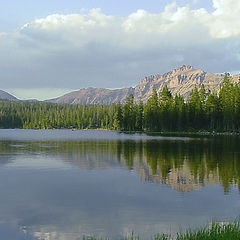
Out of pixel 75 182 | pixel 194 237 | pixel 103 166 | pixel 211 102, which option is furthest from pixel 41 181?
pixel 211 102

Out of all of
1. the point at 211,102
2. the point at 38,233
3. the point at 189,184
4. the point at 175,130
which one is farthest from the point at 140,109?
the point at 38,233

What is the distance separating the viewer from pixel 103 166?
111 feet

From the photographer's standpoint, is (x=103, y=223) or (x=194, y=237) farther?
(x=103, y=223)

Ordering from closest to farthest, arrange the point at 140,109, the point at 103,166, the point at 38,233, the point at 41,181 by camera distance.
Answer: the point at 38,233
the point at 41,181
the point at 103,166
the point at 140,109

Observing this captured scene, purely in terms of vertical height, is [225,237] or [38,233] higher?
[225,237]

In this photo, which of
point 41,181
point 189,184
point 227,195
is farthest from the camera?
point 41,181

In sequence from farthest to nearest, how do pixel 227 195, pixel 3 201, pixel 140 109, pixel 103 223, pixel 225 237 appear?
pixel 140 109 → pixel 227 195 → pixel 3 201 → pixel 103 223 → pixel 225 237

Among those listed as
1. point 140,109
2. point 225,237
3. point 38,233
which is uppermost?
point 140,109

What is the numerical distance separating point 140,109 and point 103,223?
147785 mm

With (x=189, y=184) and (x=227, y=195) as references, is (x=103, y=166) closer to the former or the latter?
(x=189, y=184)

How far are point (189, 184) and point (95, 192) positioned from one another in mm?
7237

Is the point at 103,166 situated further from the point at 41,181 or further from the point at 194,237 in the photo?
the point at 194,237

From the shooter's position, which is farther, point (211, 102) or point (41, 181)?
point (211, 102)

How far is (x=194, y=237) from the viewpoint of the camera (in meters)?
10.8
